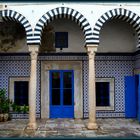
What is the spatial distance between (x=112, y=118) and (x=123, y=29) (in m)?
3.37

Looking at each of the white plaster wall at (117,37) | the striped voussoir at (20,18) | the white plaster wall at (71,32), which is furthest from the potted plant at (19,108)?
the white plaster wall at (117,37)

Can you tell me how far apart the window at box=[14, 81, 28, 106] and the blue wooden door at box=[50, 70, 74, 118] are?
1.00 meters

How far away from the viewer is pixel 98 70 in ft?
39.6

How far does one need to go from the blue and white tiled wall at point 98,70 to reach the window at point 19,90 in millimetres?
152

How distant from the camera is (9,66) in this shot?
39.5 ft

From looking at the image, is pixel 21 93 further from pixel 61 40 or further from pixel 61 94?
pixel 61 40

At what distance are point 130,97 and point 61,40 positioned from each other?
3.38 m

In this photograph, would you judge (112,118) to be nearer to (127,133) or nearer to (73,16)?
(127,133)

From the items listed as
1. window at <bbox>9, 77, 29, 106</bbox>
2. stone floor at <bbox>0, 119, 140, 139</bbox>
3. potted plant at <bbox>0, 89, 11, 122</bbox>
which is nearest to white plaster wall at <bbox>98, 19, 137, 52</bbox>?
stone floor at <bbox>0, 119, 140, 139</bbox>

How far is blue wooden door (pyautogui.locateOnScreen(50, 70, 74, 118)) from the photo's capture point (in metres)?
11.9

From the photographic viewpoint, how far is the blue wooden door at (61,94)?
1192 centimetres

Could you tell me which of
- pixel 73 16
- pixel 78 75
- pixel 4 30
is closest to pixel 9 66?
pixel 4 30

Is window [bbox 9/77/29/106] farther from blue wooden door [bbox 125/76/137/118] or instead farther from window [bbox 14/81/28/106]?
blue wooden door [bbox 125/76/137/118]

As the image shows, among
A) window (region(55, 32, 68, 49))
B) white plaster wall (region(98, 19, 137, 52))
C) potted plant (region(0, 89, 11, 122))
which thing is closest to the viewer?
potted plant (region(0, 89, 11, 122))
